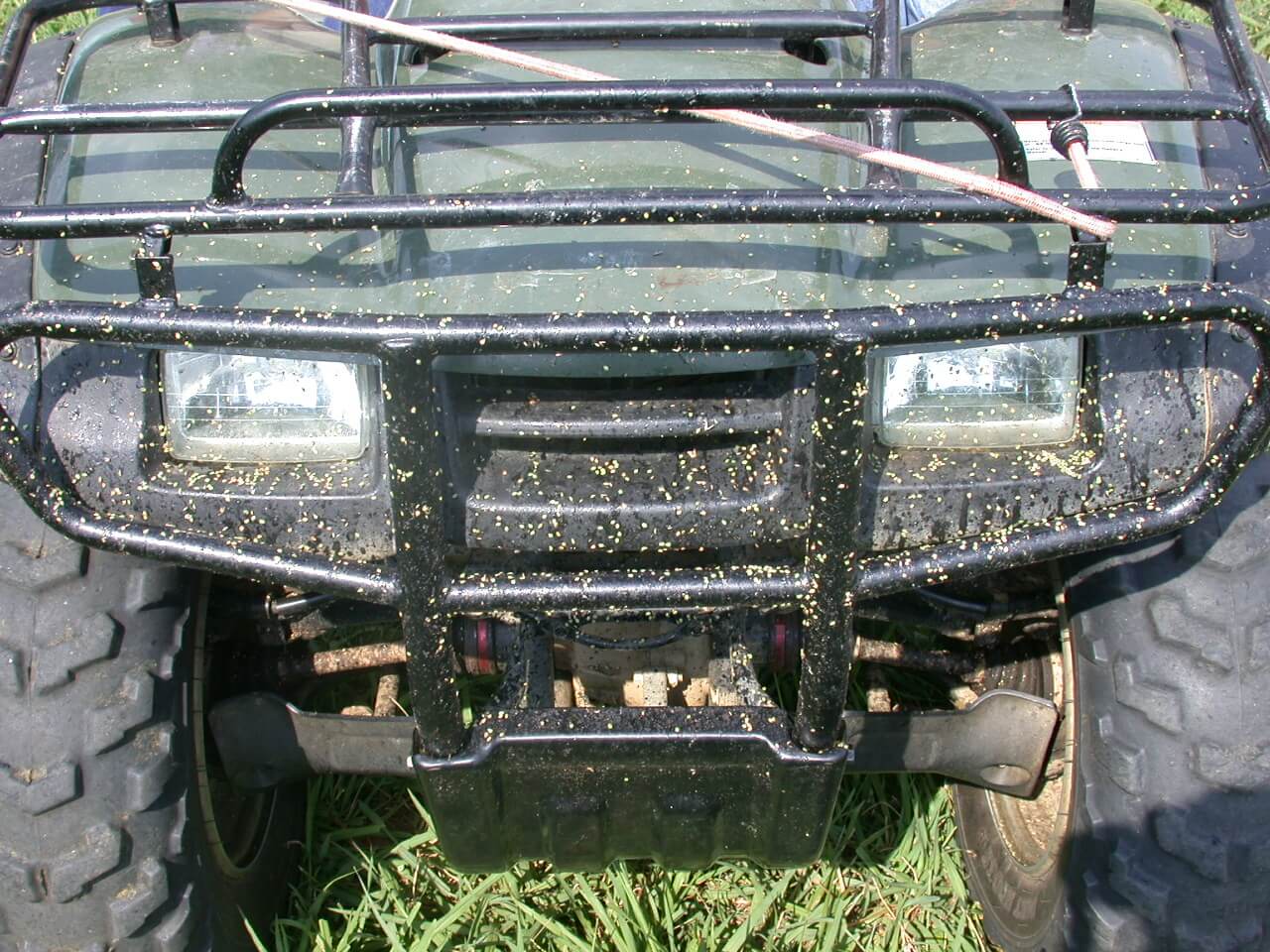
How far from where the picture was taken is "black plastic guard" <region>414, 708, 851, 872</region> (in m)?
1.90

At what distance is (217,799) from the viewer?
97.4 inches

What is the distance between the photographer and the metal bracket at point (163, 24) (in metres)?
2.38


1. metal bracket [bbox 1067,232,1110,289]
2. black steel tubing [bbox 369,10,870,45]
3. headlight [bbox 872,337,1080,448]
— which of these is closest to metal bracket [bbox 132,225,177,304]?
black steel tubing [bbox 369,10,870,45]

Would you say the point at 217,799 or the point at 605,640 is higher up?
the point at 605,640

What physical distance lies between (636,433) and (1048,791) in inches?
44.9

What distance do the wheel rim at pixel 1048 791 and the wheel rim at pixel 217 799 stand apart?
1.37 meters

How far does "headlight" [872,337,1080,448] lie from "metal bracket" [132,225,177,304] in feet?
3.06

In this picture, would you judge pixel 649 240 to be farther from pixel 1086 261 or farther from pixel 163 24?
pixel 163 24

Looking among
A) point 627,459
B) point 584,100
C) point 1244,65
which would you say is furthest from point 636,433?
point 1244,65

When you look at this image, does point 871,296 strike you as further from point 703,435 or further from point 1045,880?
point 1045,880

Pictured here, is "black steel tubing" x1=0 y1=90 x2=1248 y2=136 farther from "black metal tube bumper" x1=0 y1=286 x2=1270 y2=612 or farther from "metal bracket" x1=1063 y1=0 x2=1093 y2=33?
"metal bracket" x1=1063 y1=0 x2=1093 y2=33

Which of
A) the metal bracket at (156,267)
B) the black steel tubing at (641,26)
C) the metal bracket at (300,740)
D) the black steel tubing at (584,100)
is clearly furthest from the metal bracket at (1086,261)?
the metal bracket at (300,740)

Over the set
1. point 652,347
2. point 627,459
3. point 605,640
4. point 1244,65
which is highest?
point 1244,65

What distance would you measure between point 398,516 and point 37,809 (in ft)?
2.57
